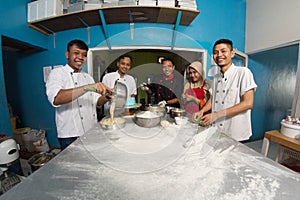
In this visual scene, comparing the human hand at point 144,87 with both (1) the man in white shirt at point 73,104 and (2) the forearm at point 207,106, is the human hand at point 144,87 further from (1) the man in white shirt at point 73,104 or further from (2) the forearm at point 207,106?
(2) the forearm at point 207,106

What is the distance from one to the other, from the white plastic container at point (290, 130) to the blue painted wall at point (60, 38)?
0.74 metres

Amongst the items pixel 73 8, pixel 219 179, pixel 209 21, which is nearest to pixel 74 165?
pixel 219 179

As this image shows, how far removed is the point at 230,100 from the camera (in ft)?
3.04

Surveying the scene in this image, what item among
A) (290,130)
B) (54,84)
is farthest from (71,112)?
(290,130)

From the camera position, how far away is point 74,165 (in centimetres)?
42

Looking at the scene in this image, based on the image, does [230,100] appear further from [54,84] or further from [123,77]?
[54,84]

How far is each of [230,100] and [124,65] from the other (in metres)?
0.87

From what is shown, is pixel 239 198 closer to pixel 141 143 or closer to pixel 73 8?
pixel 141 143

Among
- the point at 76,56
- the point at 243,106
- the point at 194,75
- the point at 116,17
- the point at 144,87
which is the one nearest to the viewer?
the point at 243,106

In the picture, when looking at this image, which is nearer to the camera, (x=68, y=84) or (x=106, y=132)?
(x=106, y=132)

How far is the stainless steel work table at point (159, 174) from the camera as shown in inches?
12.0

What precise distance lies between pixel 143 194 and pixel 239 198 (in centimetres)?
21

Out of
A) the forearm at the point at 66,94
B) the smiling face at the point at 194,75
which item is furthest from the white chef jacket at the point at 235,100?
the forearm at the point at 66,94

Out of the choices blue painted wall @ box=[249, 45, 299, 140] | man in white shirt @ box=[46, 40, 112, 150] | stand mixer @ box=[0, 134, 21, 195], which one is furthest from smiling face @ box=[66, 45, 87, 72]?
blue painted wall @ box=[249, 45, 299, 140]
